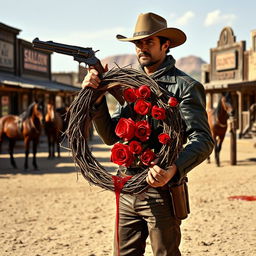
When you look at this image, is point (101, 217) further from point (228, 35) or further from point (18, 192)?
point (228, 35)

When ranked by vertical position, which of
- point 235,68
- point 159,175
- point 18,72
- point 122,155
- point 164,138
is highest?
point 235,68

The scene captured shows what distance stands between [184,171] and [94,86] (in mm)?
813

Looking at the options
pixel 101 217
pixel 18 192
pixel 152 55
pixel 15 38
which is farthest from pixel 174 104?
pixel 15 38

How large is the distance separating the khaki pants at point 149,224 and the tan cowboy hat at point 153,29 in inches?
41.2

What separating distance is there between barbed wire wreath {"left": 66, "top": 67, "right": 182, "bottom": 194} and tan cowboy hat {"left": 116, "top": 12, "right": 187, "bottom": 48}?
0.26m

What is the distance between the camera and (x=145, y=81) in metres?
2.48

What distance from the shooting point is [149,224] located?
8.27 feet

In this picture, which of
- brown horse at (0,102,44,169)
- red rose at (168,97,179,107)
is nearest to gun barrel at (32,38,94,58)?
red rose at (168,97,179,107)

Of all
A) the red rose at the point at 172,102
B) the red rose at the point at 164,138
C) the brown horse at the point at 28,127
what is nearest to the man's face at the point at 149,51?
the red rose at the point at 172,102

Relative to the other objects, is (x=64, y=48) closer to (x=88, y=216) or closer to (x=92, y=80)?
(x=92, y=80)

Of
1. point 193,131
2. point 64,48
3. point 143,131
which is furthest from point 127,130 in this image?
point 64,48

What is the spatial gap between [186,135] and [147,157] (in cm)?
36

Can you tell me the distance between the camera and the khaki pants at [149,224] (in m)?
2.46

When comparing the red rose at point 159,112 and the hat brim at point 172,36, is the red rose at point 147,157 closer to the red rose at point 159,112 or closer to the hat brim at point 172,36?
the red rose at point 159,112
